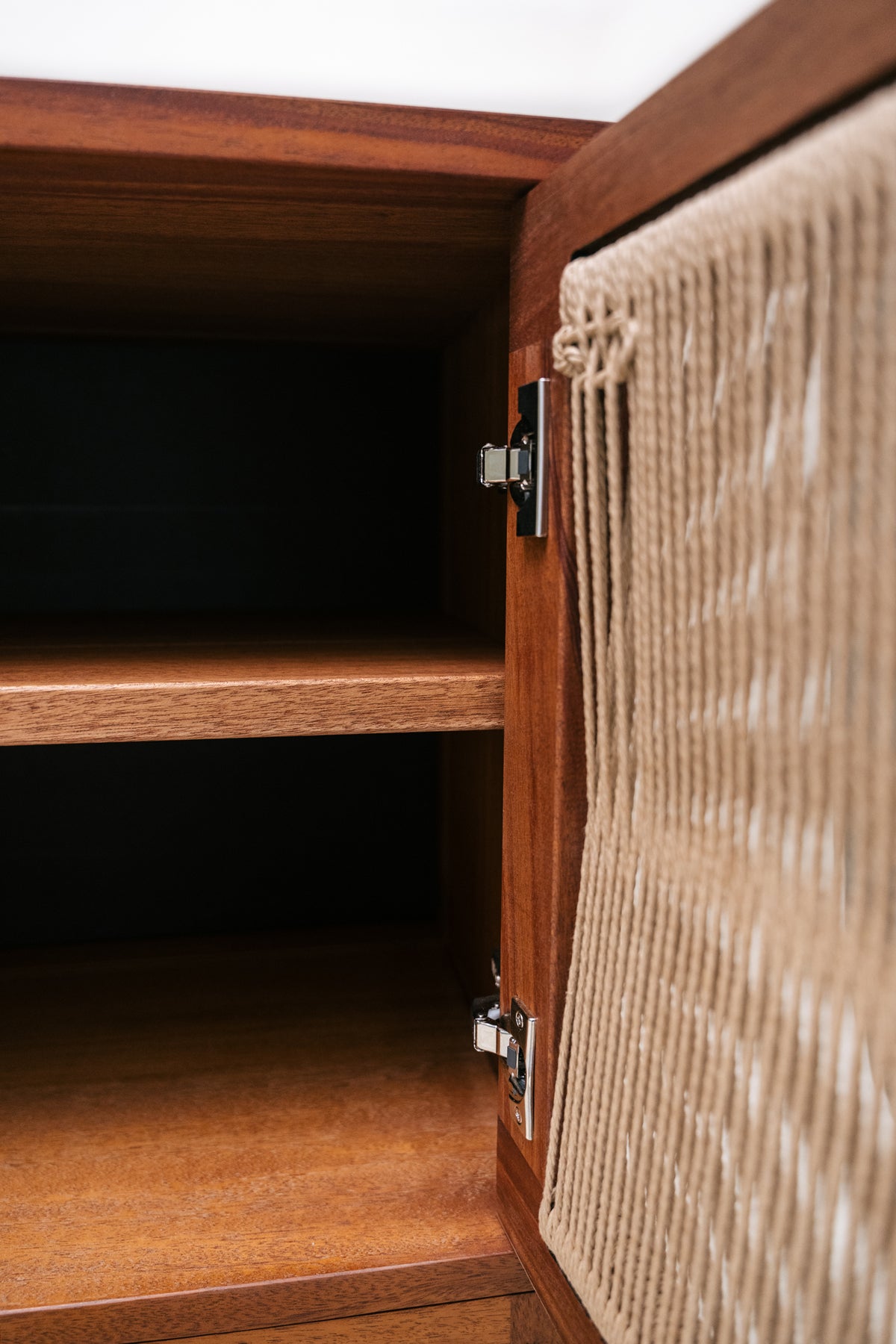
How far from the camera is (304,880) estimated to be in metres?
0.88

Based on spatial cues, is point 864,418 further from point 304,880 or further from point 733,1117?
point 304,880

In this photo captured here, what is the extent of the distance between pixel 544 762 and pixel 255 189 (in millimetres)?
259

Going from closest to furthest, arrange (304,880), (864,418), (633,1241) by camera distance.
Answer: (864,418)
(633,1241)
(304,880)

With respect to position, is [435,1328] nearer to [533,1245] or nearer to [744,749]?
[533,1245]

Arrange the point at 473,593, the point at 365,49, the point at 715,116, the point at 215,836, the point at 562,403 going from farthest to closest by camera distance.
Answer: the point at 215,836, the point at 473,593, the point at 365,49, the point at 562,403, the point at 715,116

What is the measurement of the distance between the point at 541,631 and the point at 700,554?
0.41ft

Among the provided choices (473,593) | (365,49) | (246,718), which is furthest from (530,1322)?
(365,49)

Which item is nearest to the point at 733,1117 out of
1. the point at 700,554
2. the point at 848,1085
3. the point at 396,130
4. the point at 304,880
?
the point at 848,1085

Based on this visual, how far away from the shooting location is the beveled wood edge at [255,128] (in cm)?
36

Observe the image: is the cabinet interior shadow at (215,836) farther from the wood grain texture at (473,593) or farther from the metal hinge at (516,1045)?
the metal hinge at (516,1045)

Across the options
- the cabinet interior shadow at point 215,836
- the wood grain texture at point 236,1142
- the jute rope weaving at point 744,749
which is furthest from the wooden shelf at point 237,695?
the cabinet interior shadow at point 215,836

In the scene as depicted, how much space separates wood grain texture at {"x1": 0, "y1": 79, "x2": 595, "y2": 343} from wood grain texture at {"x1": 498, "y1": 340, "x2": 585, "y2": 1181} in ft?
0.26

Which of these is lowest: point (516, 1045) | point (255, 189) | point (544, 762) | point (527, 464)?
point (516, 1045)

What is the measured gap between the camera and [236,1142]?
0.54 meters
